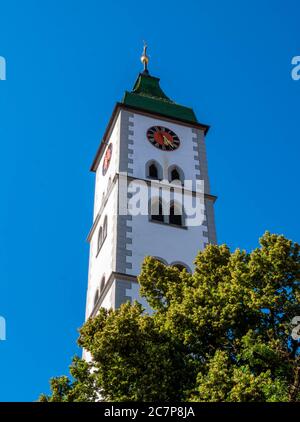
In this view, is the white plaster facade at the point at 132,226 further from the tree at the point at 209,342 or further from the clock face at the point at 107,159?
the tree at the point at 209,342

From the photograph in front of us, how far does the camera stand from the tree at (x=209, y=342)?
1280 cm

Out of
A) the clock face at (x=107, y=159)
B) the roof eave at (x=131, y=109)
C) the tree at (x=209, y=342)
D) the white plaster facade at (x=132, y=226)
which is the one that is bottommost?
the tree at (x=209, y=342)

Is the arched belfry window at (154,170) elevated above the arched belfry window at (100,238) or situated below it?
above

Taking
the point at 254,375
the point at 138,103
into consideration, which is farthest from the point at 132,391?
the point at 138,103

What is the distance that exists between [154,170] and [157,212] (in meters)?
2.84

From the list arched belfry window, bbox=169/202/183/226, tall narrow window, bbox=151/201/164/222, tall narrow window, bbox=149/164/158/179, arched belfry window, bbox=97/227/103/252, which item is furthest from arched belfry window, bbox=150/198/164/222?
arched belfry window, bbox=97/227/103/252

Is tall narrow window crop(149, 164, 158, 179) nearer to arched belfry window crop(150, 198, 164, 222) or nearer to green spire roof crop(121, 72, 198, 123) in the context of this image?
arched belfry window crop(150, 198, 164, 222)

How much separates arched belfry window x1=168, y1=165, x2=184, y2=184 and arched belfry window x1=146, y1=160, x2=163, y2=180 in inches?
17.5

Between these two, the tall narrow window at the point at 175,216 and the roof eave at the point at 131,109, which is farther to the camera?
the roof eave at the point at 131,109

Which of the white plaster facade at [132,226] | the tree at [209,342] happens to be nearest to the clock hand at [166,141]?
the white plaster facade at [132,226]

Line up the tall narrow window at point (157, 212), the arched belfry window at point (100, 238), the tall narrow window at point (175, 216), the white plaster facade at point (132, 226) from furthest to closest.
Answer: the arched belfry window at point (100, 238)
the tall narrow window at point (175, 216)
the tall narrow window at point (157, 212)
the white plaster facade at point (132, 226)

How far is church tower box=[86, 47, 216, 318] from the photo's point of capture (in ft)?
79.4

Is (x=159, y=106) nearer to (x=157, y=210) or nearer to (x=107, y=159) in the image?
(x=107, y=159)
